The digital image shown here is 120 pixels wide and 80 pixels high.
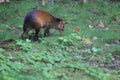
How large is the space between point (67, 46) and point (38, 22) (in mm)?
1107

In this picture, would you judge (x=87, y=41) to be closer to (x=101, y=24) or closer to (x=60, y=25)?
(x=60, y=25)

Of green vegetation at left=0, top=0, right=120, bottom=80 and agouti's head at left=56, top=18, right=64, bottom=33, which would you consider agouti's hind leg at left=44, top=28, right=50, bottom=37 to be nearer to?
green vegetation at left=0, top=0, right=120, bottom=80

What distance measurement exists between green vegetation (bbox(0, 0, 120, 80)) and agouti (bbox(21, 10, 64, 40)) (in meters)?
0.26

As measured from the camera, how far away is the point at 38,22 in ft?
32.0

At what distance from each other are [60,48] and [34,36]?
4.32 feet

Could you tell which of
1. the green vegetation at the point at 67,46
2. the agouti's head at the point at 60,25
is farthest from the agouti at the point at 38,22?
the green vegetation at the point at 67,46

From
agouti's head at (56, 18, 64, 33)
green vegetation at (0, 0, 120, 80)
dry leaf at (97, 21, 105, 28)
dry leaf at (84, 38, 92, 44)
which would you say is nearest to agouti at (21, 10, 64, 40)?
agouti's head at (56, 18, 64, 33)

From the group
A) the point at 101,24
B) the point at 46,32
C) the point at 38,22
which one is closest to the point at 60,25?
the point at 46,32

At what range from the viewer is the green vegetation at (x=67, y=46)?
6563mm

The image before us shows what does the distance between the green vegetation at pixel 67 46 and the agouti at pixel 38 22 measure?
0.85 feet

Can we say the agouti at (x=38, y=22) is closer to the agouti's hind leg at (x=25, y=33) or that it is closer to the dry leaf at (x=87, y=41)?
the agouti's hind leg at (x=25, y=33)

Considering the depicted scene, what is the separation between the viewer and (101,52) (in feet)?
28.6

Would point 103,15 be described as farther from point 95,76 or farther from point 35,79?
point 35,79

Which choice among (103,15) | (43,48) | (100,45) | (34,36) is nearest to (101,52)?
(100,45)
